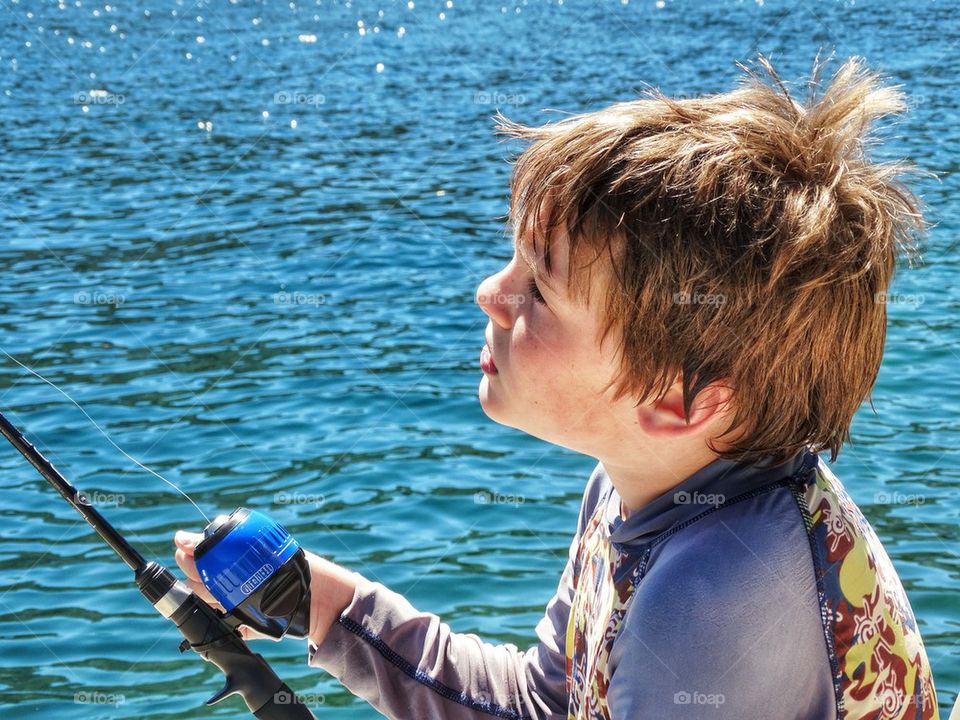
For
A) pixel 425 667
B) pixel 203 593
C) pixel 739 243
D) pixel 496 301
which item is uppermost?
pixel 739 243

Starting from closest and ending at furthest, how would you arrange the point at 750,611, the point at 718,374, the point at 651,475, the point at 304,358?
the point at 750,611 → the point at 718,374 → the point at 651,475 → the point at 304,358

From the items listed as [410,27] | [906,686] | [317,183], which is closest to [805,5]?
[410,27]

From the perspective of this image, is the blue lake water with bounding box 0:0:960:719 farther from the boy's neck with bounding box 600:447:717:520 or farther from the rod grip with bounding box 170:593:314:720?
the rod grip with bounding box 170:593:314:720

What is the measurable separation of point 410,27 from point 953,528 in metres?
15.2

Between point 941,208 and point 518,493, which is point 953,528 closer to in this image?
point 518,493

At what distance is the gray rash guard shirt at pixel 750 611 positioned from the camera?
1.35 meters

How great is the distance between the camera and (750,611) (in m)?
1.34

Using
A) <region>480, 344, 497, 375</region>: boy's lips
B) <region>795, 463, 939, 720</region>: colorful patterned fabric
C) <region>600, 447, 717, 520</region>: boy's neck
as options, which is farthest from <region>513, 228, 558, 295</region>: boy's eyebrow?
<region>795, 463, 939, 720</region>: colorful patterned fabric

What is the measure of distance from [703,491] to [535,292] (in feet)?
1.08

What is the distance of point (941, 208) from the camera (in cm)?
773

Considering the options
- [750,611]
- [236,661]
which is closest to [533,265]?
[750,611]

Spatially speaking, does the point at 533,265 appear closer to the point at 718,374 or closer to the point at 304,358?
the point at 718,374

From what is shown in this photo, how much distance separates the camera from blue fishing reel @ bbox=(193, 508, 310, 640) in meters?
1.63

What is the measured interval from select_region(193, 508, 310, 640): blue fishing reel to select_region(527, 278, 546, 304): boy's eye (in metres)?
0.48
